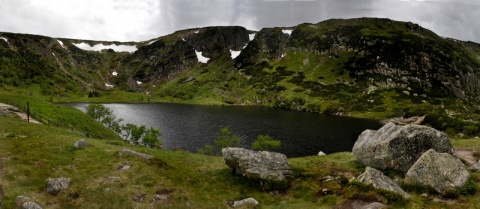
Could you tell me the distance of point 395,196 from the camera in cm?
2922

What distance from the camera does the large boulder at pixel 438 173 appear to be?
98.6 feet

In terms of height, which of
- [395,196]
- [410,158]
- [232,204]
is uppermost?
[410,158]

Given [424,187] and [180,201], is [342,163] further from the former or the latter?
[180,201]

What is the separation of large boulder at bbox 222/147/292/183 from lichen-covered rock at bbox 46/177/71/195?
695 inches

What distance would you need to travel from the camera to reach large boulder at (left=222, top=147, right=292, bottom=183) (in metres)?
35.7

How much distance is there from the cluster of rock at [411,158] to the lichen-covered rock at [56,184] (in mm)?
31463

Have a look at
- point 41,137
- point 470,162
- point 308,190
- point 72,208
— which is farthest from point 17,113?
point 470,162

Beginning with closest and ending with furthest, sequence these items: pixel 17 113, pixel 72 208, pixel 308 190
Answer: pixel 72 208
pixel 308 190
pixel 17 113

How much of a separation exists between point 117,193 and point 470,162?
41534 millimetres

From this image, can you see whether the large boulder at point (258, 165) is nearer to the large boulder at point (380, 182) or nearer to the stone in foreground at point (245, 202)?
the stone in foreground at point (245, 202)

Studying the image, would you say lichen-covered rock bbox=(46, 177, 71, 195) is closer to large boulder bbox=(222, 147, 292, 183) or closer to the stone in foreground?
large boulder bbox=(222, 147, 292, 183)

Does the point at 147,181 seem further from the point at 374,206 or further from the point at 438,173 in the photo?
the point at 438,173

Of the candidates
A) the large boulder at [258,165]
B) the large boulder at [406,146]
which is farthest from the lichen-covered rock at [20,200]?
the large boulder at [406,146]

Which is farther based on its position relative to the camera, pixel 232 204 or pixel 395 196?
pixel 232 204
